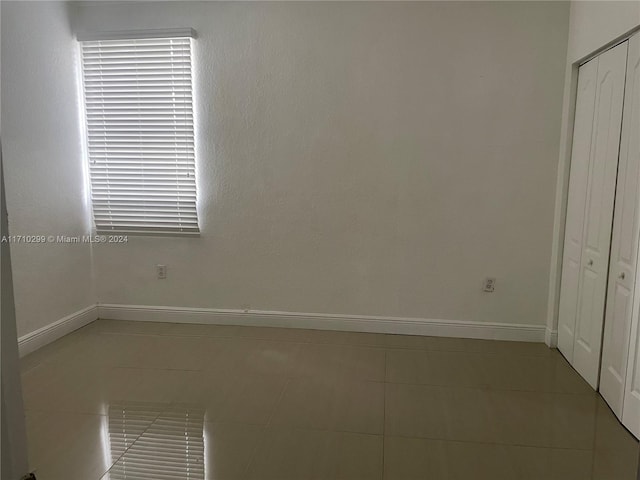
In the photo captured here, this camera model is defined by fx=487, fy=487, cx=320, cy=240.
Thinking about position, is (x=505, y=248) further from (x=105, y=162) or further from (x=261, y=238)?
(x=105, y=162)

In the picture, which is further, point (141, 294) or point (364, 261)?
point (141, 294)

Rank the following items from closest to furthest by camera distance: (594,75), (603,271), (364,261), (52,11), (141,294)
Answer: (603,271), (594,75), (52,11), (364,261), (141,294)

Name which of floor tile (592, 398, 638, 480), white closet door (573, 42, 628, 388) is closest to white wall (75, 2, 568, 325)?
white closet door (573, 42, 628, 388)

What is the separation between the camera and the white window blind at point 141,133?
4113 millimetres

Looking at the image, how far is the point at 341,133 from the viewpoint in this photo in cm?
404

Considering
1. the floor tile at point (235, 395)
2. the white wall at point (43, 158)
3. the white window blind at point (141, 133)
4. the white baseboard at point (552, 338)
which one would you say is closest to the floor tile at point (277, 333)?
the floor tile at point (235, 395)

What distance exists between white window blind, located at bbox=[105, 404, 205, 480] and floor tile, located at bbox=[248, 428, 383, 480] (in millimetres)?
325

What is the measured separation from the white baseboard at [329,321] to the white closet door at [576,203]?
0.39 meters

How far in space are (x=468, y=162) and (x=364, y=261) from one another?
118cm

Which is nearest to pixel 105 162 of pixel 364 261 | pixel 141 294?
pixel 141 294

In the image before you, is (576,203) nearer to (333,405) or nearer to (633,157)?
(633,157)

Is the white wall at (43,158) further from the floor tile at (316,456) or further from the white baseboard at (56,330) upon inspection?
the floor tile at (316,456)

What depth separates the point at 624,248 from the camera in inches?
110

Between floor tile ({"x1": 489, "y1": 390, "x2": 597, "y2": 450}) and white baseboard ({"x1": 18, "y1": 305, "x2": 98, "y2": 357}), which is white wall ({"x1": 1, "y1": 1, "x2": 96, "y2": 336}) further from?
floor tile ({"x1": 489, "y1": 390, "x2": 597, "y2": 450})
